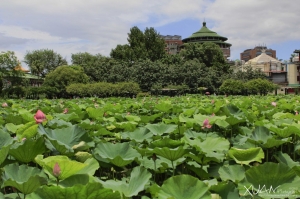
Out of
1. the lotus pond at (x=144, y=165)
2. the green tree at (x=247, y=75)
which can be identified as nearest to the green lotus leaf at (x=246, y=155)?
the lotus pond at (x=144, y=165)

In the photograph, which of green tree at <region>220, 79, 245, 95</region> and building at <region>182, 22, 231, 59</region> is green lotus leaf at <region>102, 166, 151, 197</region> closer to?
green tree at <region>220, 79, 245, 95</region>

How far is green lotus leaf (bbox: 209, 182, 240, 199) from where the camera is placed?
0.97 metres

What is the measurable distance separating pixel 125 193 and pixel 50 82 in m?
29.8

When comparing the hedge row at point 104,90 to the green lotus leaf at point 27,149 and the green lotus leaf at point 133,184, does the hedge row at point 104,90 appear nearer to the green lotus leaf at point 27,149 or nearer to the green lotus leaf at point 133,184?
the green lotus leaf at point 27,149

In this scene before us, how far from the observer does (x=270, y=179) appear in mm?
1061

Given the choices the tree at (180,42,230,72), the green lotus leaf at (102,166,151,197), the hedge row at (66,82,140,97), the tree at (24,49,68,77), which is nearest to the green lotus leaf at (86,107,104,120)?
the green lotus leaf at (102,166,151,197)

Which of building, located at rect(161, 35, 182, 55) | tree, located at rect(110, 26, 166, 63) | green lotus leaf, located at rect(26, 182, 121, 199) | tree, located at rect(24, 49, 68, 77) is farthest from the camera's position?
building, located at rect(161, 35, 182, 55)

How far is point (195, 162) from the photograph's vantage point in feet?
4.55

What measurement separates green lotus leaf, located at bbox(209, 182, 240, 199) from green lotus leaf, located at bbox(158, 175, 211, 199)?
0.10 meters

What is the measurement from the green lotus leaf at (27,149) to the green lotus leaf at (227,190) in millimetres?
664

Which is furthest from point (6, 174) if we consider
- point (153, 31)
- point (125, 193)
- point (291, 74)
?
point (291, 74)

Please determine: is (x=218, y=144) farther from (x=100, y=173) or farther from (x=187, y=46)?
(x=187, y=46)

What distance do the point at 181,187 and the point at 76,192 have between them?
12.5 inches

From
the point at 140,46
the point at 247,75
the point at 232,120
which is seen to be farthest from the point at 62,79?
the point at 232,120
